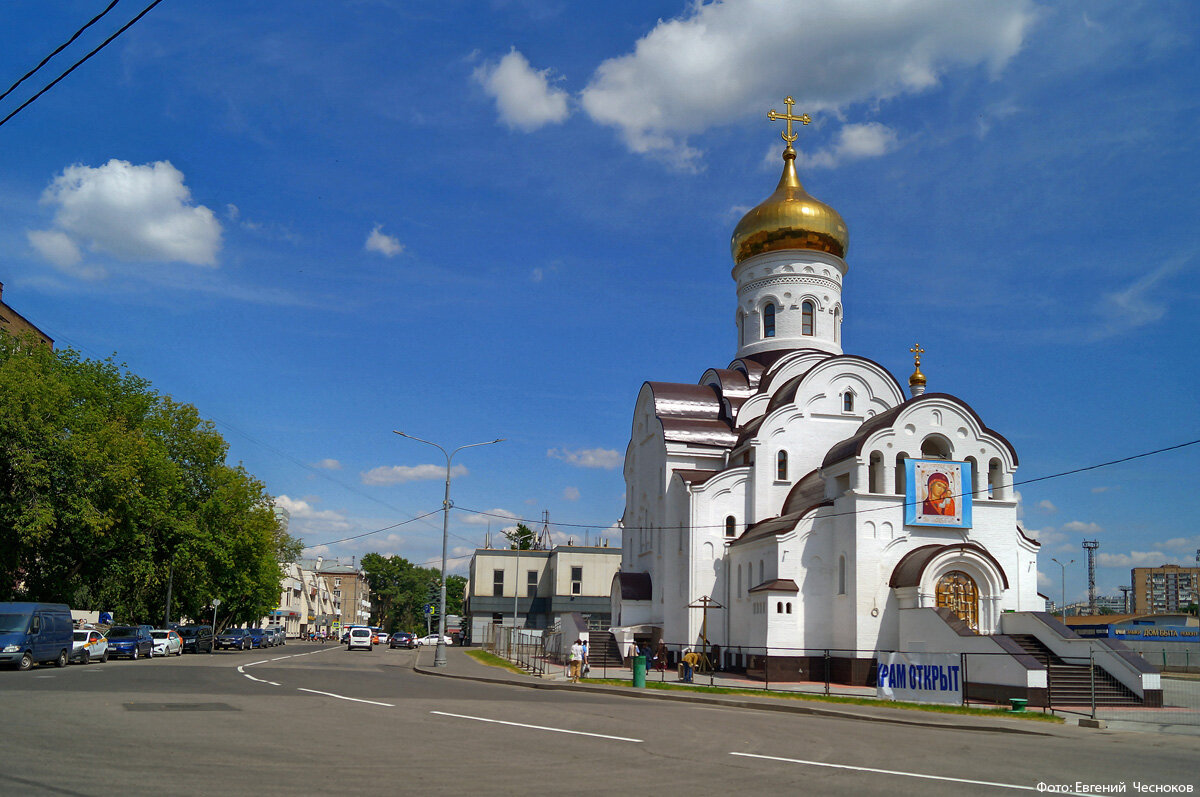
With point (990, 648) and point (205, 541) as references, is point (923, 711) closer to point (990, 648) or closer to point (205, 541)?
point (990, 648)

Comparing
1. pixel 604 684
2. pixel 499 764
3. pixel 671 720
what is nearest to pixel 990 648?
pixel 604 684

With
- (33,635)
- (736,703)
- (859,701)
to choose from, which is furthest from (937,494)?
(33,635)

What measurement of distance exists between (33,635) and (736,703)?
19.4 metres

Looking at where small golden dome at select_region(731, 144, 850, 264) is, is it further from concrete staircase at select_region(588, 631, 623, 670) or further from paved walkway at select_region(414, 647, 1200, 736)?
paved walkway at select_region(414, 647, 1200, 736)

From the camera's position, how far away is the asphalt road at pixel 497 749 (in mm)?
9141

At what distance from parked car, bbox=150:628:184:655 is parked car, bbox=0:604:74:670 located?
941 cm

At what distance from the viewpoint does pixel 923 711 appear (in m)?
19.3

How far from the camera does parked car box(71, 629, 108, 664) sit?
29.9m

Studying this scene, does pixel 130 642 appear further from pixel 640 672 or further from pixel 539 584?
pixel 539 584

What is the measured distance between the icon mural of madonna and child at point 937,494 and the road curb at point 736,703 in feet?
36.0

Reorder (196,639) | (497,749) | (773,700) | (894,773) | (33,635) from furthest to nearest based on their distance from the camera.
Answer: (196,639) → (33,635) → (773,700) → (497,749) → (894,773)

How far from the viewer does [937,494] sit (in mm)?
29672

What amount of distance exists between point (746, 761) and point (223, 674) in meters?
18.9

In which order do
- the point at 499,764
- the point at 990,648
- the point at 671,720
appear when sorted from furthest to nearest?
the point at 990,648 < the point at 671,720 < the point at 499,764
